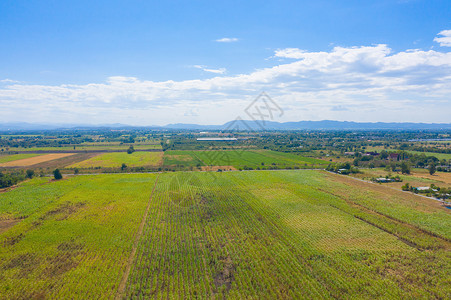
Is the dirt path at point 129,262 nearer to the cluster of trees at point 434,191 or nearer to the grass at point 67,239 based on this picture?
the grass at point 67,239

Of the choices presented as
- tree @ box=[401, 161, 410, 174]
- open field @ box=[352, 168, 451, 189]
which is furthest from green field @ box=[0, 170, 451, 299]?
tree @ box=[401, 161, 410, 174]

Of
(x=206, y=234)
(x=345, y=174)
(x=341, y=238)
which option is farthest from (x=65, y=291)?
(x=345, y=174)

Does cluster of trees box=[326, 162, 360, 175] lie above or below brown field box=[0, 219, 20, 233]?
above

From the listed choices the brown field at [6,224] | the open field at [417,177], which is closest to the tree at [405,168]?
the open field at [417,177]

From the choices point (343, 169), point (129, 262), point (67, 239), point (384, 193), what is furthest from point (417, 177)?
point (67, 239)

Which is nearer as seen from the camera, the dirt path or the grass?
the dirt path

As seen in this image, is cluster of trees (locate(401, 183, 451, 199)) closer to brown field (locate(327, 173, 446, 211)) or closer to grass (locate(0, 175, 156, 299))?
brown field (locate(327, 173, 446, 211))

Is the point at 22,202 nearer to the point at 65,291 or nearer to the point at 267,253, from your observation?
the point at 65,291

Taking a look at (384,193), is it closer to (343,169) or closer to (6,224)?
(343,169)
